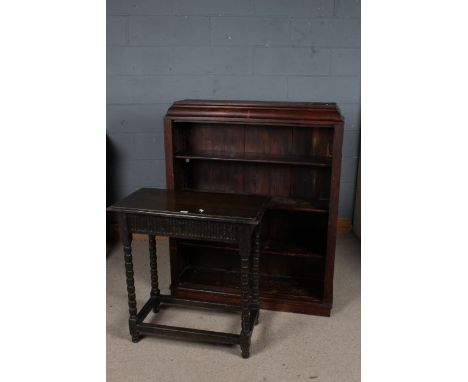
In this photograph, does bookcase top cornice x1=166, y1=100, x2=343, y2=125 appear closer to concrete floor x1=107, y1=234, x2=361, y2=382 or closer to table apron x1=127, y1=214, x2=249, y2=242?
table apron x1=127, y1=214, x2=249, y2=242

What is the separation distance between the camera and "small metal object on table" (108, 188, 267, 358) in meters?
2.04

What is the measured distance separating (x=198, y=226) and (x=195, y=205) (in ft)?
0.50

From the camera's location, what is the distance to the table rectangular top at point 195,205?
80.2 inches

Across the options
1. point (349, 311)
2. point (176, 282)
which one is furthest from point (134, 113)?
point (349, 311)

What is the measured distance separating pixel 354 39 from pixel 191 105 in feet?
4.79

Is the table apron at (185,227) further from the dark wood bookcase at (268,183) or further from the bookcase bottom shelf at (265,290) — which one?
the bookcase bottom shelf at (265,290)

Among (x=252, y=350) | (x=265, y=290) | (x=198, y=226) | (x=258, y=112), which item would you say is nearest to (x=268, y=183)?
(x=258, y=112)

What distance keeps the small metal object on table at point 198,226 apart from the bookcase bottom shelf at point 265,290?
24cm

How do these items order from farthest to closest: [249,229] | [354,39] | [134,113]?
1. [134,113]
2. [354,39]
3. [249,229]

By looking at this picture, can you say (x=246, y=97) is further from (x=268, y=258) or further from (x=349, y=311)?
(x=349, y=311)

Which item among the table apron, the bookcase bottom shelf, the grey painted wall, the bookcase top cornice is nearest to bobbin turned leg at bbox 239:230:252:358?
the table apron

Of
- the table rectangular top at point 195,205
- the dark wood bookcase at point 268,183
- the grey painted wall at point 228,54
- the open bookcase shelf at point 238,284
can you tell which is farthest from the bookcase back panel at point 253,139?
the open bookcase shelf at point 238,284

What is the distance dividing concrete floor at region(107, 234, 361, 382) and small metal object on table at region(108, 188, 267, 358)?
0.25 ft

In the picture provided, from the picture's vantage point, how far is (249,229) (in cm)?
201
